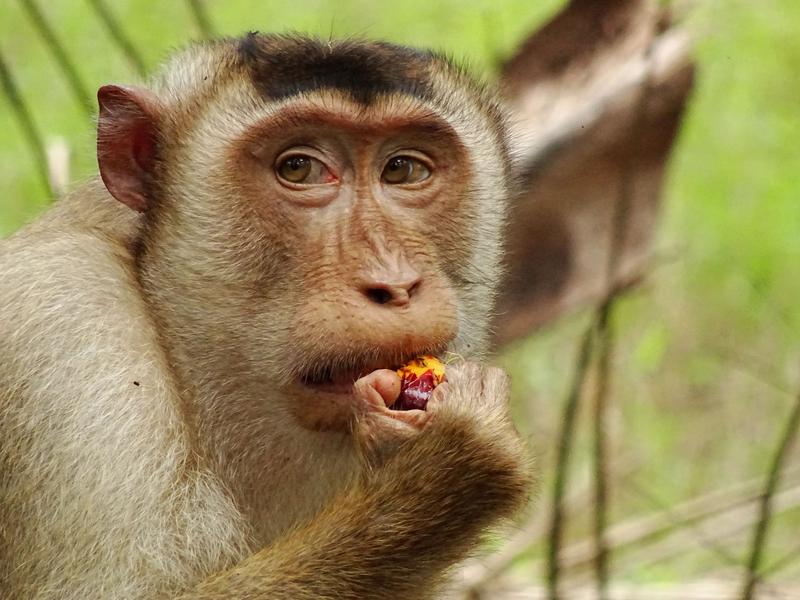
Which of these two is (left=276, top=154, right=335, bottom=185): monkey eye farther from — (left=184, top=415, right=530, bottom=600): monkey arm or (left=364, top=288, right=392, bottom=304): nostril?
(left=184, top=415, right=530, bottom=600): monkey arm

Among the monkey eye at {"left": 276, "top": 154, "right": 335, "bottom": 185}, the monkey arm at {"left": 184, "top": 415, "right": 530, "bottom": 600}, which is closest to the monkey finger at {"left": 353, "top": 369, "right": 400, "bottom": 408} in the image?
the monkey arm at {"left": 184, "top": 415, "right": 530, "bottom": 600}

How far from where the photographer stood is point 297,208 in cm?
369

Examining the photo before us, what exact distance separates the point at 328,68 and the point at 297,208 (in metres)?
0.45

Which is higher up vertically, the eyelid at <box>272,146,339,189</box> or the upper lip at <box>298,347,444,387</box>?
the eyelid at <box>272,146,339,189</box>

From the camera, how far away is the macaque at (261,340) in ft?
10.9

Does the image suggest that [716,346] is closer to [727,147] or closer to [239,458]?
[727,147]

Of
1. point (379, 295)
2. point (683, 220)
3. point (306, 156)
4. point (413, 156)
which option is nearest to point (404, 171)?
point (413, 156)

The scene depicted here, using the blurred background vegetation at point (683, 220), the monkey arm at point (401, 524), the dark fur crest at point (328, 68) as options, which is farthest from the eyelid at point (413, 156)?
the blurred background vegetation at point (683, 220)

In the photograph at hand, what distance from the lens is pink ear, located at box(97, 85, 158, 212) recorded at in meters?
3.91

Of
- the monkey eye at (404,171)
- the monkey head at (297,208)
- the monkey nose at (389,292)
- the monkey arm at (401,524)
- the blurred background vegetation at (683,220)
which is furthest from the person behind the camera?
the blurred background vegetation at (683,220)

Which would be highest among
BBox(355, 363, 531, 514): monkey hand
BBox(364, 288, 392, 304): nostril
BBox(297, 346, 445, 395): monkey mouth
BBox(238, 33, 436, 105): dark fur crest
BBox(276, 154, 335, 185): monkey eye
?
BBox(238, 33, 436, 105): dark fur crest

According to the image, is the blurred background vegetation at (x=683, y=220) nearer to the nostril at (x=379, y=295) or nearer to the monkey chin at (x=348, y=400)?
the monkey chin at (x=348, y=400)

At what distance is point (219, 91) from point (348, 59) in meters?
0.38

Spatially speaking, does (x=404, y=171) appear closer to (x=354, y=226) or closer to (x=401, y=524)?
(x=354, y=226)
